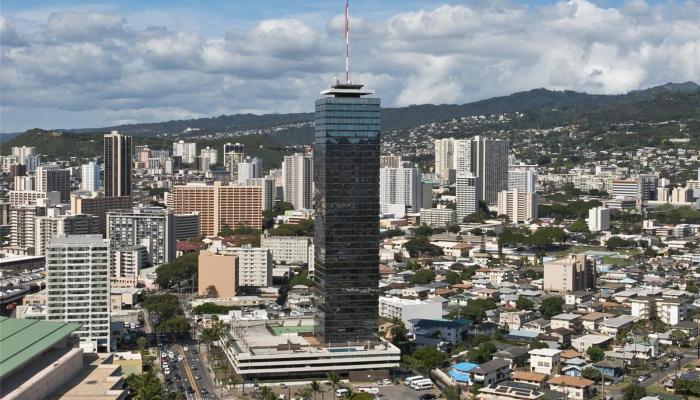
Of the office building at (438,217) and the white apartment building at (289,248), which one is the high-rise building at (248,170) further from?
the white apartment building at (289,248)

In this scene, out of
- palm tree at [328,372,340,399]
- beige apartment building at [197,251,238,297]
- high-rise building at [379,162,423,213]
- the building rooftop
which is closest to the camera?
the building rooftop

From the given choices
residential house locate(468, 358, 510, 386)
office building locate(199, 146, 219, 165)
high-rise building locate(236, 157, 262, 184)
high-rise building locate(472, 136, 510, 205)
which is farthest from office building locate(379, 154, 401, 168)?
residential house locate(468, 358, 510, 386)

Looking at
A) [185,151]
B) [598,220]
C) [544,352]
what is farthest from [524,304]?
[185,151]

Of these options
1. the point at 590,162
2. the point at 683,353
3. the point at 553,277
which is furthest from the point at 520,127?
the point at 683,353

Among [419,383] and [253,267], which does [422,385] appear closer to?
[419,383]

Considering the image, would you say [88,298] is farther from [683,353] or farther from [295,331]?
[683,353]

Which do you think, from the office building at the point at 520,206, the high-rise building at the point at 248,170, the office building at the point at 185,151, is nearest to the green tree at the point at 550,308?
the office building at the point at 520,206

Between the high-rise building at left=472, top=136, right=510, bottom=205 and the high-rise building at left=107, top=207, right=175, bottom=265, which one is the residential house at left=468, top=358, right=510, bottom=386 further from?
the high-rise building at left=472, top=136, right=510, bottom=205
